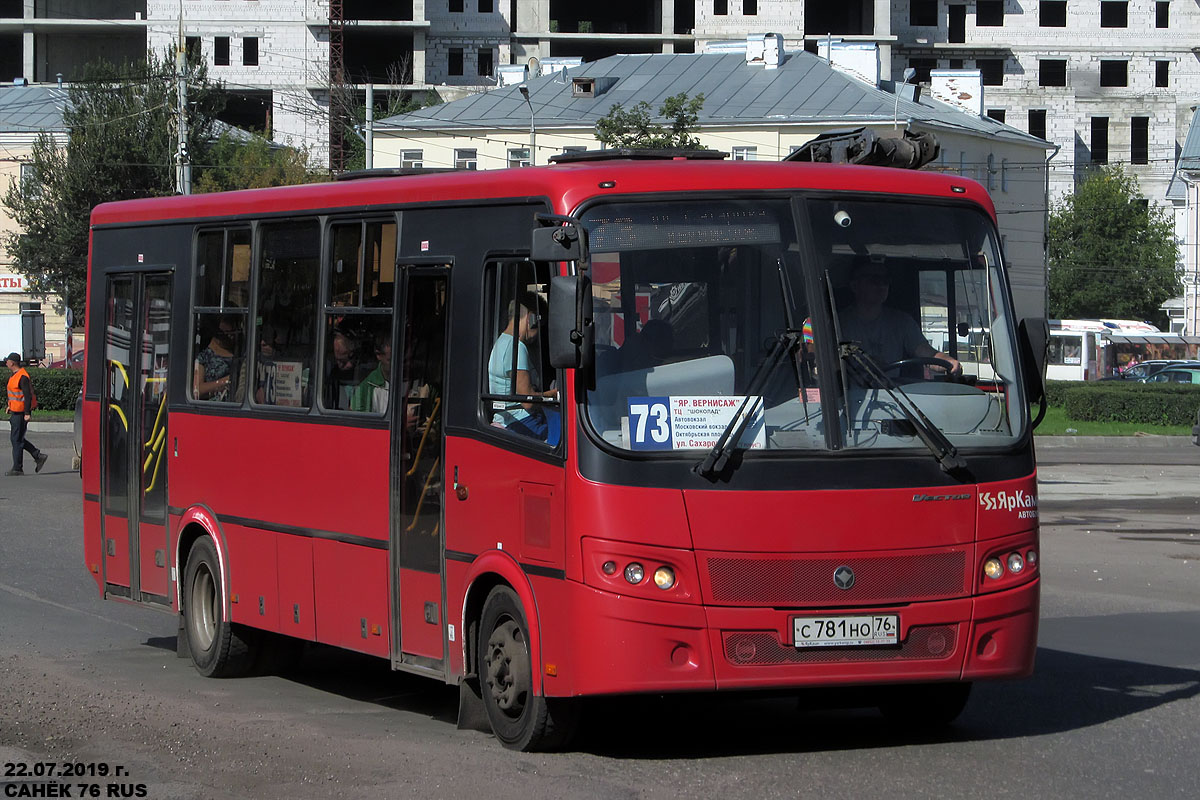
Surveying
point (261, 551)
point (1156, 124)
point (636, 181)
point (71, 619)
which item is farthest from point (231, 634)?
point (1156, 124)

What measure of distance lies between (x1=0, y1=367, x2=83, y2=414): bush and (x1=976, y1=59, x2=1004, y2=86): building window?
7469 centimetres

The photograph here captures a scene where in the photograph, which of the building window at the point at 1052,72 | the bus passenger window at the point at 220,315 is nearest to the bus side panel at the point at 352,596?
the bus passenger window at the point at 220,315

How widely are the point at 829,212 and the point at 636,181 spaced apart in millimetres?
875

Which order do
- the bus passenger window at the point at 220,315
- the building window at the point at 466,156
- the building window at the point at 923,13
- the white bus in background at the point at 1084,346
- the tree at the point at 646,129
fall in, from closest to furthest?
the bus passenger window at the point at 220,315, the tree at the point at 646,129, the building window at the point at 466,156, the white bus in background at the point at 1084,346, the building window at the point at 923,13

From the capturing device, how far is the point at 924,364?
770 centimetres

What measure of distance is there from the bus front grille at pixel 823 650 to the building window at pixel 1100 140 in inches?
4137

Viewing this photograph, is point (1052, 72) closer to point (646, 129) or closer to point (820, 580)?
point (646, 129)

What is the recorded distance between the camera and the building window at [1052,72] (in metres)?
107

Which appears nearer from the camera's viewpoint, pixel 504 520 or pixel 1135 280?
pixel 504 520

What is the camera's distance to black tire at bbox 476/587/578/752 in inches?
298

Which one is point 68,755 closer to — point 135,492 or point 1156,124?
point 135,492

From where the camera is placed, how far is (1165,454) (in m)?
36.7

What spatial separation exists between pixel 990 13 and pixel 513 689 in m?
105

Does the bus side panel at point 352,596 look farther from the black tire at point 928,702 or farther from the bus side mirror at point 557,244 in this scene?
the black tire at point 928,702
